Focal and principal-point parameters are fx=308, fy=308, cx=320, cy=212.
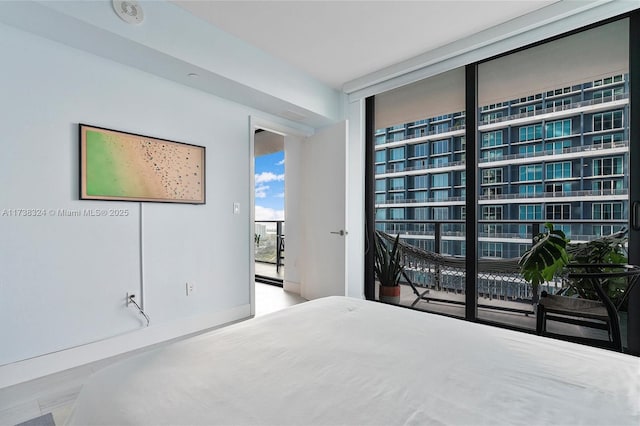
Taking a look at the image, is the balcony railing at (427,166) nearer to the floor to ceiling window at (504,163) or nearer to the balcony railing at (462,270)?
the floor to ceiling window at (504,163)

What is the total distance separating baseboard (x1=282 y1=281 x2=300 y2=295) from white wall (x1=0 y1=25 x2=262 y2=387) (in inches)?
56.2

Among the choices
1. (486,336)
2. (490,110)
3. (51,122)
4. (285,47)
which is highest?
(285,47)

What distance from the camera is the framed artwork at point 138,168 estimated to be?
2.21 metres

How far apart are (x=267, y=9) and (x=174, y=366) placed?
2449 mm

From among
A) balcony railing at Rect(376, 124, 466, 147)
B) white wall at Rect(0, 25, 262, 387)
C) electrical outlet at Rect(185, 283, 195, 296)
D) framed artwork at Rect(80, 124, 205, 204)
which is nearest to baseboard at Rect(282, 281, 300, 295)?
white wall at Rect(0, 25, 262, 387)

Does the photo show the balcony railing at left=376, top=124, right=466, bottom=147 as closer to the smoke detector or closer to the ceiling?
the ceiling

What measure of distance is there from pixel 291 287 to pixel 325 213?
1.37 meters

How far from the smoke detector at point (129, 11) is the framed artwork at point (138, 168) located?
781 mm

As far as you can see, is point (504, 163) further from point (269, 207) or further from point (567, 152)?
point (269, 207)

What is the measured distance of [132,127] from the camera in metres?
2.45

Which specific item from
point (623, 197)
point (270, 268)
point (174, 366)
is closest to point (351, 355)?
point (174, 366)

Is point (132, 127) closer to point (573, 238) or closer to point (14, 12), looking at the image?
point (14, 12)

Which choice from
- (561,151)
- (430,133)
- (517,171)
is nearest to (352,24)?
(430,133)

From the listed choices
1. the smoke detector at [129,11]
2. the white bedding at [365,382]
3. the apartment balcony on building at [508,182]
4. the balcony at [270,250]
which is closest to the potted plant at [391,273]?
the apartment balcony on building at [508,182]
